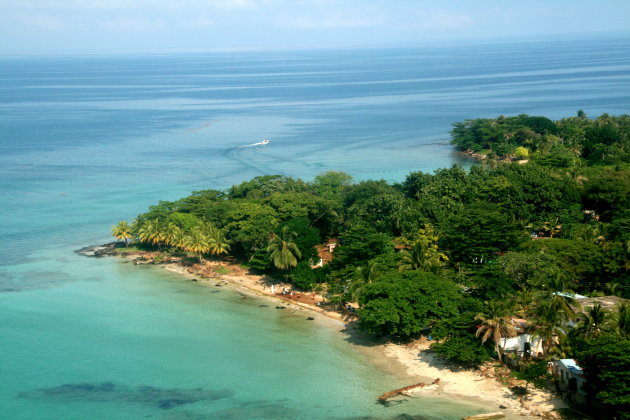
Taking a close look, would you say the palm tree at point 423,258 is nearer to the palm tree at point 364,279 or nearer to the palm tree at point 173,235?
the palm tree at point 364,279

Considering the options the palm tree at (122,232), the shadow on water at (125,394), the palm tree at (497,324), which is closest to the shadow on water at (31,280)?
the palm tree at (122,232)

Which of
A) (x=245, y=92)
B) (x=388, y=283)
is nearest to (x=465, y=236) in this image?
(x=388, y=283)

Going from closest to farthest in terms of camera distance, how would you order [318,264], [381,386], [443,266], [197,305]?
[381,386], [443,266], [197,305], [318,264]

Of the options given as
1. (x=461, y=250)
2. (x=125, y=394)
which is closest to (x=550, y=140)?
(x=461, y=250)

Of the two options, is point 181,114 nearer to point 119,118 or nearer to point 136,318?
point 119,118

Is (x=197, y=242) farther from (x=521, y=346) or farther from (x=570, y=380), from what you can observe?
(x=570, y=380)
